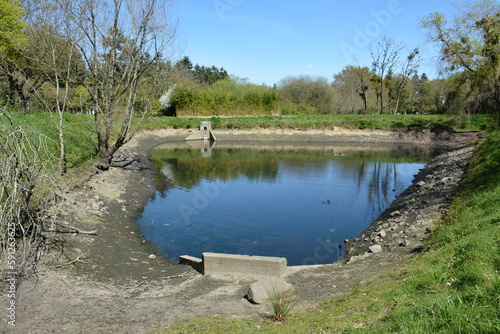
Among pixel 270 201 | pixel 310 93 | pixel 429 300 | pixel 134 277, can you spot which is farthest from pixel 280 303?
pixel 310 93

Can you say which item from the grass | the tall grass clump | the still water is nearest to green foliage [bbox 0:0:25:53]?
the still water

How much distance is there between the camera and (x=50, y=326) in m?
5.74

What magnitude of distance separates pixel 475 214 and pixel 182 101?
48285mm

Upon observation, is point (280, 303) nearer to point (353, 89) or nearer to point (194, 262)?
point (194, 262)

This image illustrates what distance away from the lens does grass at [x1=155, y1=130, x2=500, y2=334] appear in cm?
405

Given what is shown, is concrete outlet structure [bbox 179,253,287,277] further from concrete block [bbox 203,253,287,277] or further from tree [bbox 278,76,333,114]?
tree [bbox 278,76,333,114]

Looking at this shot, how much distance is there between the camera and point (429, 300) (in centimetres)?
464

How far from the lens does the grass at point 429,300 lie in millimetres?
4047

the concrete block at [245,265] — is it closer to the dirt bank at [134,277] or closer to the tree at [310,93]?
the dirt bank at [134,277]

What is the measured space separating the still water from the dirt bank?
1.15 meters

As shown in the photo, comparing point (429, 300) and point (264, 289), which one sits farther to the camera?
point (264, 289)

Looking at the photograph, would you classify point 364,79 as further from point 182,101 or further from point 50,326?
point 50,326

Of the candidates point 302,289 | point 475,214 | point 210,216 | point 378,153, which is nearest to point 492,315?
point 302,289

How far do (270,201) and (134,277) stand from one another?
9230mm
